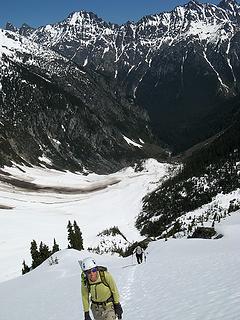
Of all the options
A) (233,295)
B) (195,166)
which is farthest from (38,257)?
(195,166)

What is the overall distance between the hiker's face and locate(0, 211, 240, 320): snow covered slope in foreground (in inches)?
159

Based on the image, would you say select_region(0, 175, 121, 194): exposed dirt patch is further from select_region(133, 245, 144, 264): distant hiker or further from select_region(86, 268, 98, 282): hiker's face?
select_region(86, 268, 98, 282): hiker's face

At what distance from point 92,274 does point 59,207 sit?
362 feet

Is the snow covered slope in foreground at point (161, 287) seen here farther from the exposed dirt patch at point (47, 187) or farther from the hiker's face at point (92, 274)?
the exposed dirt patch at point (47, 187)

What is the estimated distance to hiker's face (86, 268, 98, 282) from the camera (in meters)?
13.8

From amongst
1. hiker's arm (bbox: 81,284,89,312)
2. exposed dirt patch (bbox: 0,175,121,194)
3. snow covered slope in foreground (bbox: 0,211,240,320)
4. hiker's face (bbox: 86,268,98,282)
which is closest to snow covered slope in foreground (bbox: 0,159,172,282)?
exposed dirt patch (bbox: 0,175,121,194)

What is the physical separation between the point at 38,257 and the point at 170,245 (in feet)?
62.7

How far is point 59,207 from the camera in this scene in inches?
4838

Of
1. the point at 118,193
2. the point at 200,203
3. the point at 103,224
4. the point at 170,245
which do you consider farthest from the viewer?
the point at 118,193

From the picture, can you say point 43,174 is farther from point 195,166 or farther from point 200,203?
point 200,203

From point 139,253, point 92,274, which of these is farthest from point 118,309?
point 139,253

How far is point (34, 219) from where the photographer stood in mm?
102000

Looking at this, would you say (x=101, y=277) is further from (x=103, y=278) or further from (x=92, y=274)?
(x=92, y=274)

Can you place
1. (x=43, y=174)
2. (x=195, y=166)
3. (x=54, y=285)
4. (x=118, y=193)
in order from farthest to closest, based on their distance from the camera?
(x=43, y=174) < (x=118, y=193) < (x=195, y=166) < (x=54, y=285)
